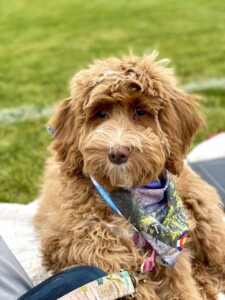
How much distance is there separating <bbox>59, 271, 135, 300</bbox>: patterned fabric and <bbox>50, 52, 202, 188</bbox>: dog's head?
19.4 inches

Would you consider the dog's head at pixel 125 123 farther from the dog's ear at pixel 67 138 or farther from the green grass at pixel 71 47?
the green grass at pixel 71 47

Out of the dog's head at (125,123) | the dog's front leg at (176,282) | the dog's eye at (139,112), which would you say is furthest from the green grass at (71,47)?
the dog's eye at (139,112)

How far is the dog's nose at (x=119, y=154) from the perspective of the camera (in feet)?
8.84

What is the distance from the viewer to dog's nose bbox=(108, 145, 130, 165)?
270 centimetres

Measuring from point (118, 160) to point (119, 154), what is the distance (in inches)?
1.4

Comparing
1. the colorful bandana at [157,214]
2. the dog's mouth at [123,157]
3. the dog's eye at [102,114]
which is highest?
the dog's eye at [102,114]

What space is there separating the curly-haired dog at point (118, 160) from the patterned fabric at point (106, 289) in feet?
0.48

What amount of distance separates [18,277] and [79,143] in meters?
0.79

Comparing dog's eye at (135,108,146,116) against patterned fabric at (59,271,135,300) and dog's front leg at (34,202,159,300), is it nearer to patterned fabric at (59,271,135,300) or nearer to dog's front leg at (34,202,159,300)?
dog's front leg at (34,202,159,300)

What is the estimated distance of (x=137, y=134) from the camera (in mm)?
2824

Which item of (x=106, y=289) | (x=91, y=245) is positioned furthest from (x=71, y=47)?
(x=106, y=289)

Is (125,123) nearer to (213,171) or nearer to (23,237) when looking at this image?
(23,237)

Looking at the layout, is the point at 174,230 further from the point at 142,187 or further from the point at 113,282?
the point at 113,282

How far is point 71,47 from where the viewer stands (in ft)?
35.1
